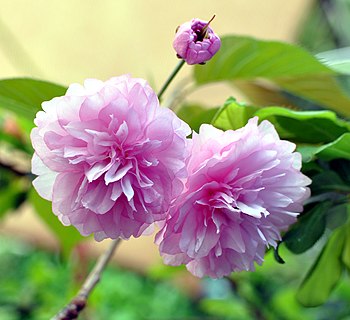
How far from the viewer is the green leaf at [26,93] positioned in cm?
35

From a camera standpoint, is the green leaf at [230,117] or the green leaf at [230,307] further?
the green leaf at [230,307]

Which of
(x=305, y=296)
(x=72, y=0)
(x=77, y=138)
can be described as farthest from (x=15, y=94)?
(x=72, y=0)

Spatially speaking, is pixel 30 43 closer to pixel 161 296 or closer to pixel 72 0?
pixel 72 0

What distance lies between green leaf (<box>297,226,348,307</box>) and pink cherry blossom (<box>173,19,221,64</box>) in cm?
17

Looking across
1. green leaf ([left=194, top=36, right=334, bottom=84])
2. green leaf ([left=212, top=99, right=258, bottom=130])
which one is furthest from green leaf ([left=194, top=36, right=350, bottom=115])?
green leaf ([left=212, top=99, right=258, bottom=130])

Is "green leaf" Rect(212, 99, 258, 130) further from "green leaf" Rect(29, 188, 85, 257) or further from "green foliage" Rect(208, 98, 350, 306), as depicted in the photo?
"green leaf" Rect(29, 188, 85, 257)

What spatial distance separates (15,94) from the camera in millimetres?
361

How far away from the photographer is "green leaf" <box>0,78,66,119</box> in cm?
35

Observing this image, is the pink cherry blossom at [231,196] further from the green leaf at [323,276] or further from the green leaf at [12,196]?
the green leaf at [12,196]

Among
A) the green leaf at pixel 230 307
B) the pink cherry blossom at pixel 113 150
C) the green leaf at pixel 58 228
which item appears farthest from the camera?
the green leaf at pixel 230 307

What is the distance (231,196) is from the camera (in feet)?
0.91

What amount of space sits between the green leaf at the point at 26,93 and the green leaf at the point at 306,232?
0.15 m

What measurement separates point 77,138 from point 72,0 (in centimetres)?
160

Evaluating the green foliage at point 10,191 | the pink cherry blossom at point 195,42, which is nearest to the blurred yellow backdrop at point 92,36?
the green foliage at point 10,191
